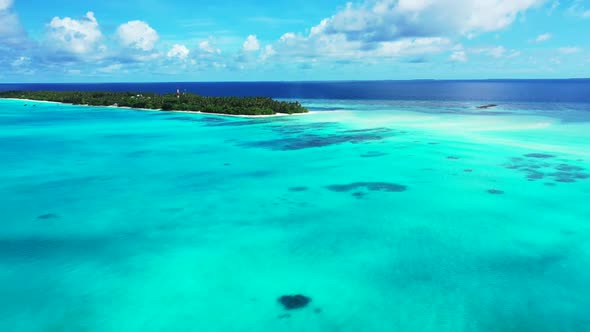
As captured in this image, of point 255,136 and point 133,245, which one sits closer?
point 133,245

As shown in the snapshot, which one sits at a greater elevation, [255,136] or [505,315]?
[255,136]

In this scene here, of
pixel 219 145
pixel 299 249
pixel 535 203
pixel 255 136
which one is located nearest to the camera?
pixel 299 249

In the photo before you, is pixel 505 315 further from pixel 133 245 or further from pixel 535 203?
pixel 133 245

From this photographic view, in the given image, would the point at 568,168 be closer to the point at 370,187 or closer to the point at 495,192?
the point at 495,192

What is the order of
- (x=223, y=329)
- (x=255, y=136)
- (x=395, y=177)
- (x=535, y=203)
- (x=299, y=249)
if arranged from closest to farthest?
(x=223, y=329), (x=299, y=249), (x=535, y=203), (x=395, y=177), (x=255, y=136)

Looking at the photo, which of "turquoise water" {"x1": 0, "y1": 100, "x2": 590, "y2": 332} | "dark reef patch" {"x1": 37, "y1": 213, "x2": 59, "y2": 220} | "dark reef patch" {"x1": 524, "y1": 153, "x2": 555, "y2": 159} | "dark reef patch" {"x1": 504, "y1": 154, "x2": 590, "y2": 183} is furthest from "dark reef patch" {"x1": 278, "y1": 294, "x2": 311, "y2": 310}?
"dark reef patch" {"x1": 524, "y1": 153, "x2": 555, "y2": 159}

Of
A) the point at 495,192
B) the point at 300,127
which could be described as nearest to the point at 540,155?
the point at 495,192

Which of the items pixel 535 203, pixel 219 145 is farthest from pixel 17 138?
pixel 535 203
